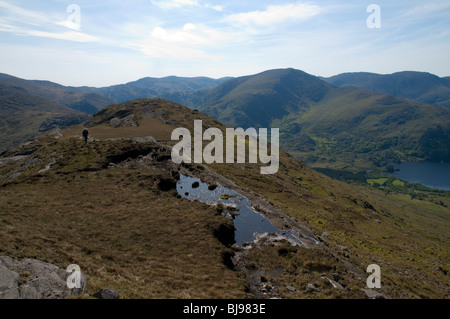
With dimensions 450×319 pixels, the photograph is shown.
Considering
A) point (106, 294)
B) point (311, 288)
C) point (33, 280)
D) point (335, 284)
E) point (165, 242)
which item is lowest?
point (335, 284)

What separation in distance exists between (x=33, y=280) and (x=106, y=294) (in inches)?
191

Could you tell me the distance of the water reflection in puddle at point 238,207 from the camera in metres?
30.7

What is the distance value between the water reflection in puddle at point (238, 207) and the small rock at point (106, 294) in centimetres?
1506

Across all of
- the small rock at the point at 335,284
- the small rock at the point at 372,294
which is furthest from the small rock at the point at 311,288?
the small rock at the point at 372,294

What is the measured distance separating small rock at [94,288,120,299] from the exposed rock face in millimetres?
1416

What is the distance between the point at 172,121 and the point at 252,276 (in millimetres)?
82559

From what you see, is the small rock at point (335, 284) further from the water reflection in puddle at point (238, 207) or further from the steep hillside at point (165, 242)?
the water reflection in puddle at point (238, 207)

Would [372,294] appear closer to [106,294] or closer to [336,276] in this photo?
[336,276]

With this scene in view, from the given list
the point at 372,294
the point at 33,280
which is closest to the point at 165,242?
the point at 33,280

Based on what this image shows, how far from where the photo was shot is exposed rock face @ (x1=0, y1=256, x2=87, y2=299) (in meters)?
15.0

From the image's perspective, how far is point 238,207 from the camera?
122 feet

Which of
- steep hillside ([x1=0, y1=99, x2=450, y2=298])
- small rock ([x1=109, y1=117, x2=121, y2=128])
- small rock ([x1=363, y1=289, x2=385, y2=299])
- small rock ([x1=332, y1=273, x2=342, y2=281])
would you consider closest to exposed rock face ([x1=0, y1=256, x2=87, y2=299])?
steep hillside ([x1=0, y1=99, x2=450, y2=298])

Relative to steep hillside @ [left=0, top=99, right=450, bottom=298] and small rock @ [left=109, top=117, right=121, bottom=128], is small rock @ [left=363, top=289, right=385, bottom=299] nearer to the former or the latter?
steep hillside @ [left=0, top=99, right=450, bottom=298]
